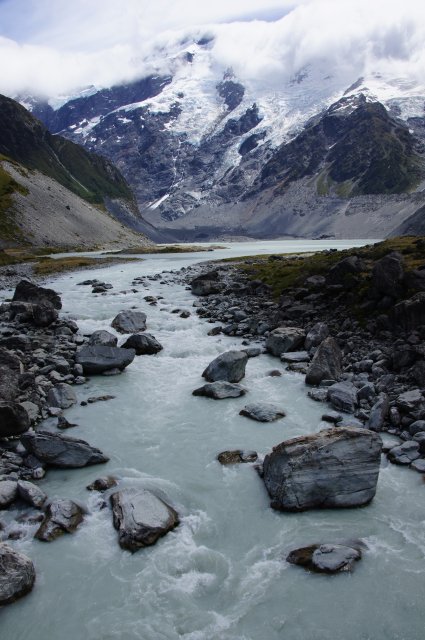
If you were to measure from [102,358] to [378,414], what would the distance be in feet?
47.0

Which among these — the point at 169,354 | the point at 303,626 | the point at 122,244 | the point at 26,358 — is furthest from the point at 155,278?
the point at 122,244

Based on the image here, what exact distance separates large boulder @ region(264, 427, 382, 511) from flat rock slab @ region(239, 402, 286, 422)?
5433 millimetres

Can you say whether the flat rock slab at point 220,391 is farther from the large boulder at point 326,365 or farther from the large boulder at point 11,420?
the large boulder at point 11,420

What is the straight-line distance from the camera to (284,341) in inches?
1200

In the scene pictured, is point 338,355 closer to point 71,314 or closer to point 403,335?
point 403,335

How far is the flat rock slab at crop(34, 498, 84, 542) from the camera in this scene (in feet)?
44.2

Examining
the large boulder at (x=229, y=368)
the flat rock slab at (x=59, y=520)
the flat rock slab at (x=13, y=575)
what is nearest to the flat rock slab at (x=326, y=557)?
the flat rock slab at (x=59, y=520)

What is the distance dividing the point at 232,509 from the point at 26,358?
1544 cm

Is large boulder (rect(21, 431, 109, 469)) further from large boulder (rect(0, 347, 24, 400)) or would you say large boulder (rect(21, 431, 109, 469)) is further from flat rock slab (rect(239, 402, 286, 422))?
flat rock slab (rect(239, 402, 286, 422))

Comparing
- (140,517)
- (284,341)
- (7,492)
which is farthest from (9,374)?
(284,341)

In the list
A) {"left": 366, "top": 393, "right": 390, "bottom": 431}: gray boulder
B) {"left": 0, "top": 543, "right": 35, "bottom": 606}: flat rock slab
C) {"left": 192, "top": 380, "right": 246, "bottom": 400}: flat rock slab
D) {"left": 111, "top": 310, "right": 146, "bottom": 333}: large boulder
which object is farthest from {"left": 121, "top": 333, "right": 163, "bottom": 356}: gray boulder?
{"left": 0, "top": 543, "right": 35, "bottom": 606}: flat rock slab

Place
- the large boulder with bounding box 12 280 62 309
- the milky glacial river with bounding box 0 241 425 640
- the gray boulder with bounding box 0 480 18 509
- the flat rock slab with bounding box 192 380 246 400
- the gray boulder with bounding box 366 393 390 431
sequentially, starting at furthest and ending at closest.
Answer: the large boulder with bounding box 12 280 62 309
the flat rock slab with bounding box 192 380 246 400
the gray boulder with bounding box 366 393 390 431
the gray boulder with bounding box 0 480 18 509
the milky glacial river with bounding box 0 241 425 640

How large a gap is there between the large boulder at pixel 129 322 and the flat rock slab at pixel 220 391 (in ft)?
41.3

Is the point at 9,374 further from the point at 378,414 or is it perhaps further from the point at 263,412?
the point at 378,414
